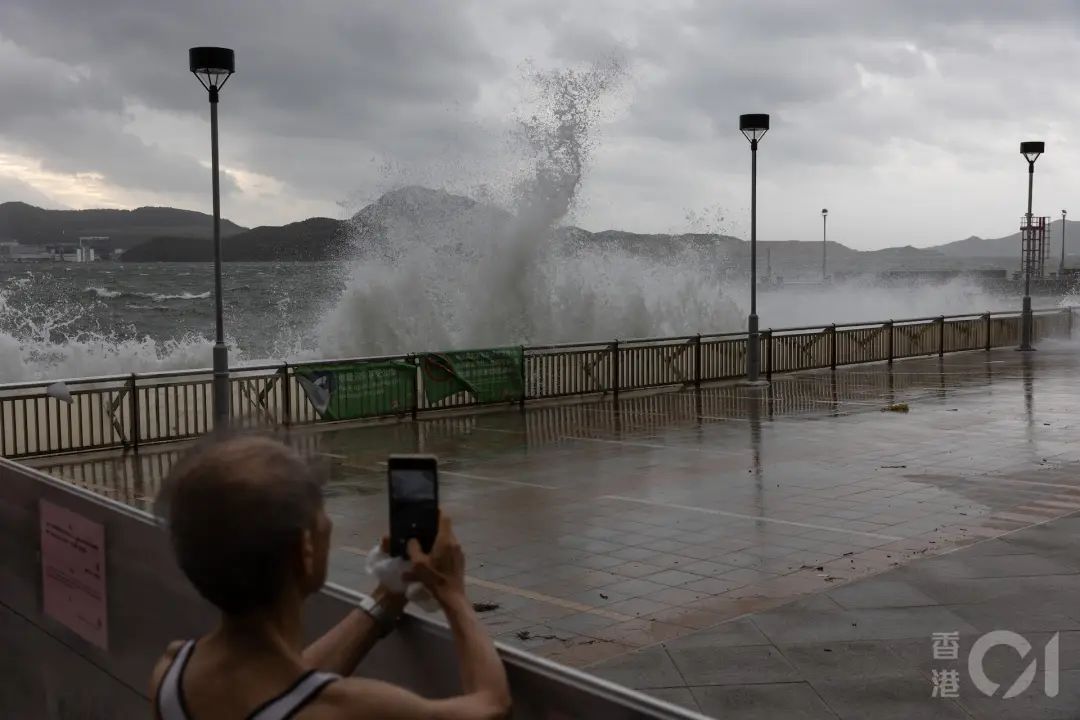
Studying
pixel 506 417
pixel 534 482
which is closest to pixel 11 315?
pixel 506 417

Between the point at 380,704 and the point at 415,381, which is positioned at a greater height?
the point at 380,704

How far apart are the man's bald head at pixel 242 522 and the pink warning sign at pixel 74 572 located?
251cm

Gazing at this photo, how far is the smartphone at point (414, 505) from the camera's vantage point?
2.28m

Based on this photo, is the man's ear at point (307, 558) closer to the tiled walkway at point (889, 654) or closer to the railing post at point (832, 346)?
the tiled walkway at point (889, 654)

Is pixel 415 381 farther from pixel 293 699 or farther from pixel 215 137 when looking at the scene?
pixel 293 699

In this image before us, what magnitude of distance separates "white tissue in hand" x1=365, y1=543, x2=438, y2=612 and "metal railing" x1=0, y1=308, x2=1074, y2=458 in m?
4.56

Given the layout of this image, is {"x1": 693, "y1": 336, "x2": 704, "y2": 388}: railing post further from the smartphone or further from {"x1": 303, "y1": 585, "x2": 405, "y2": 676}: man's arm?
the smartphone

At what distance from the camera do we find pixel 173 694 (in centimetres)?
226

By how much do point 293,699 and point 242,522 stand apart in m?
0.34

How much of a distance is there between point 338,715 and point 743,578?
6602 millimetres

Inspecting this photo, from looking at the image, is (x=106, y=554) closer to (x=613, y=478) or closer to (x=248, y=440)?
(x=248, y=440)

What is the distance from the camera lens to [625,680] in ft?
20.2

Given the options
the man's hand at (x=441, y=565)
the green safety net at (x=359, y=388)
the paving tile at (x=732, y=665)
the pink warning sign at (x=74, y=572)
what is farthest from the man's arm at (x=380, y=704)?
the green safety net at (x=359, y=388)

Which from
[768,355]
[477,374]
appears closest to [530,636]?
[477,374]
